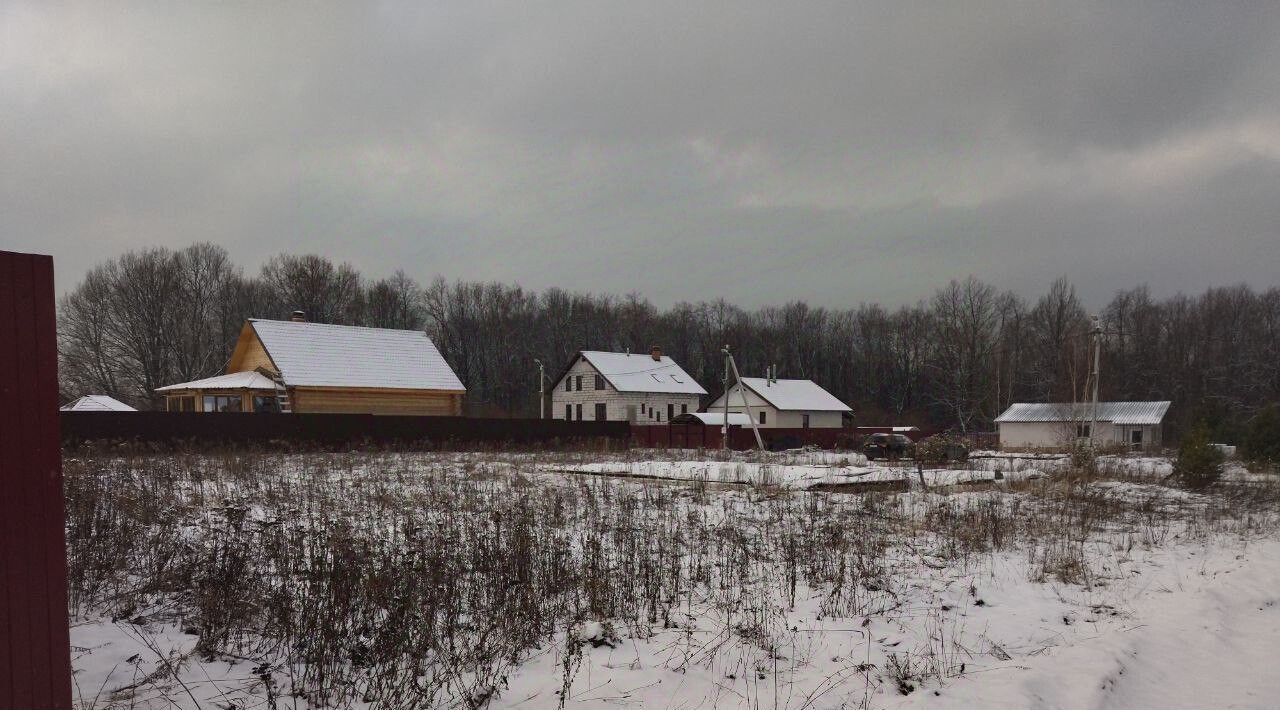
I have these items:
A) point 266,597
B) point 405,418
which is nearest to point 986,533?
point 266,597

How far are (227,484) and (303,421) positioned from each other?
1295 cm

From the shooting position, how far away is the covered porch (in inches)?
1208

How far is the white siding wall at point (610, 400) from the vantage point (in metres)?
50.8

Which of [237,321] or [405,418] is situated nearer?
[405,418]

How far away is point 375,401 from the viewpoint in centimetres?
3288

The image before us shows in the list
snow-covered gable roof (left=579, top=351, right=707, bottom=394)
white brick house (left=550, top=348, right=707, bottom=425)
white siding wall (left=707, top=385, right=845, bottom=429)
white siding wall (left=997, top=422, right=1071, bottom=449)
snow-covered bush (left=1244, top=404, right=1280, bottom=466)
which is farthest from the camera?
white siding wall (left=707, top=385, right=845, bottom=429)

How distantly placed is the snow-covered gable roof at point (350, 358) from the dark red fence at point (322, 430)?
591 centimetres

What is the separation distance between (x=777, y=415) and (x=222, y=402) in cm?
3349

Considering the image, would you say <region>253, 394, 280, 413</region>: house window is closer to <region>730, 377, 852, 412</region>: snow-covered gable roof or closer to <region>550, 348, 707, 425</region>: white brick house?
<region>550, 348, 707, 425</region>: white brick house

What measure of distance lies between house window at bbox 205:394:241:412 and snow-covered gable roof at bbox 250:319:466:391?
99.9 inches

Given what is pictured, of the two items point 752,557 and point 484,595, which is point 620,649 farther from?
point 752,557

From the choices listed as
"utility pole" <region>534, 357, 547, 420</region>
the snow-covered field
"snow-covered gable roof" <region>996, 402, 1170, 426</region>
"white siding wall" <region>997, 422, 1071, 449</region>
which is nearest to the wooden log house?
"utility pole" <region>534, 357, 547, 420</region>

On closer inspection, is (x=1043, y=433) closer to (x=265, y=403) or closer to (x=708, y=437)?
(x=708, y=437)

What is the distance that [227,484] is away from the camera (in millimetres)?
12977
